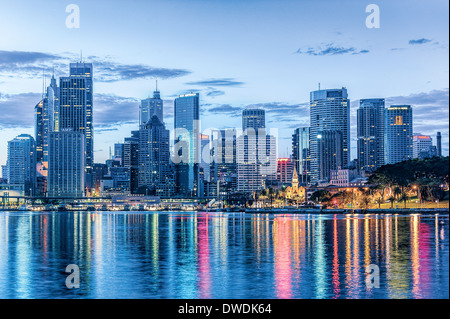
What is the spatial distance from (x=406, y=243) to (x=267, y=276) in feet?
84.2

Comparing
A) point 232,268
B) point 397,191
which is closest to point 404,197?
point 397,191

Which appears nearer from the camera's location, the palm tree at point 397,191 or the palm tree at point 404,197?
the palm tree at point 404,197

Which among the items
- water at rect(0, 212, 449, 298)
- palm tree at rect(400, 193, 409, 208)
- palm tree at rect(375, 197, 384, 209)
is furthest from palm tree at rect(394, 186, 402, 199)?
water at rect(0, 212, 449, 298)

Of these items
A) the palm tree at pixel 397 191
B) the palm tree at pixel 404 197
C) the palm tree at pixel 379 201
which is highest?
the palm tree at pixel 397 191

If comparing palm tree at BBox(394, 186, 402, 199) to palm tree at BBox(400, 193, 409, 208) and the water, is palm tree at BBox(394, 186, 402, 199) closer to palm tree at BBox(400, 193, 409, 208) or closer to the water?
Result: palm tree at BBox(400, 193, 409, 208)

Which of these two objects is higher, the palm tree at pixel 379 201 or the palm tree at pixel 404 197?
the palm tree at pixel 404 197

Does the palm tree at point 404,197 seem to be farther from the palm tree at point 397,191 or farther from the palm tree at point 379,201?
Answer: the palm tree at point 379,201

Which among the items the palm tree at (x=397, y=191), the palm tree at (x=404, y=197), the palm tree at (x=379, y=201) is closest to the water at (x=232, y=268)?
the palm tree at (x=404, y=197)

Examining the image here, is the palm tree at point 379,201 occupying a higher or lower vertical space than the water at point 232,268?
lower

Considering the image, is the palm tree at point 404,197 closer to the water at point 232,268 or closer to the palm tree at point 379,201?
the palm tree at point 379,201

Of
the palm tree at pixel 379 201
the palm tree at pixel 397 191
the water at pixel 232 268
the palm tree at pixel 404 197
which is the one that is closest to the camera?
the water at pixel 232 268

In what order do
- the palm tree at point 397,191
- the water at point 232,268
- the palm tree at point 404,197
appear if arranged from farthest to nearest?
the palm tree at point 397,191, the palm tree at point 404,197, the water at point 232,268
